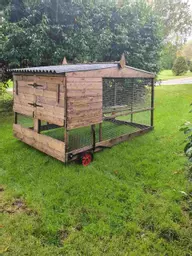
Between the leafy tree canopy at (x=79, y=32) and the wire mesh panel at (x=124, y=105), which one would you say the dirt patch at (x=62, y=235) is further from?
the leafy tree canopy at (x=79, y=32)

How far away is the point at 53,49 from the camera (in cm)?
699

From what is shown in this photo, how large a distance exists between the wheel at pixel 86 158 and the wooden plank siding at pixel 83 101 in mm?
540

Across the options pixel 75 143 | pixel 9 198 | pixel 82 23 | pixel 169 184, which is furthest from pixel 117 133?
pixel 82 23

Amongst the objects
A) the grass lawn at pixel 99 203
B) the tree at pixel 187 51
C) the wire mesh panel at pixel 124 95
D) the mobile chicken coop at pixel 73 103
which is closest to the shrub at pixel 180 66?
the tree at pixel 187 51

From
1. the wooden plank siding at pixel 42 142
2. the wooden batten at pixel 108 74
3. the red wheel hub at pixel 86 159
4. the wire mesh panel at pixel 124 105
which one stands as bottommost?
the red wheel hub at pixel 86 159

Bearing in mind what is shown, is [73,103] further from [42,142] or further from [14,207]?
[14,207]

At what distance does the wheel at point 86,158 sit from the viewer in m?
3.90

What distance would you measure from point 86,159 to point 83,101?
107cm

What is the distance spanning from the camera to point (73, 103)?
3699mm

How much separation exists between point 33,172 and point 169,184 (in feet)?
7.33

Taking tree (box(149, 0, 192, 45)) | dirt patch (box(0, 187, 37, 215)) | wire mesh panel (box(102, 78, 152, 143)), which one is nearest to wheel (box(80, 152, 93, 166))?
wire mesh panel (box(102, 78, 152, 143))

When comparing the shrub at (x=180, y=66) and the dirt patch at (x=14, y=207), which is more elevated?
the shrub at (x=180, y=66)

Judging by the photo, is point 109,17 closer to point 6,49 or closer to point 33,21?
point 33,21

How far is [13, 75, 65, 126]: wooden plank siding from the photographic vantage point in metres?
3.72
